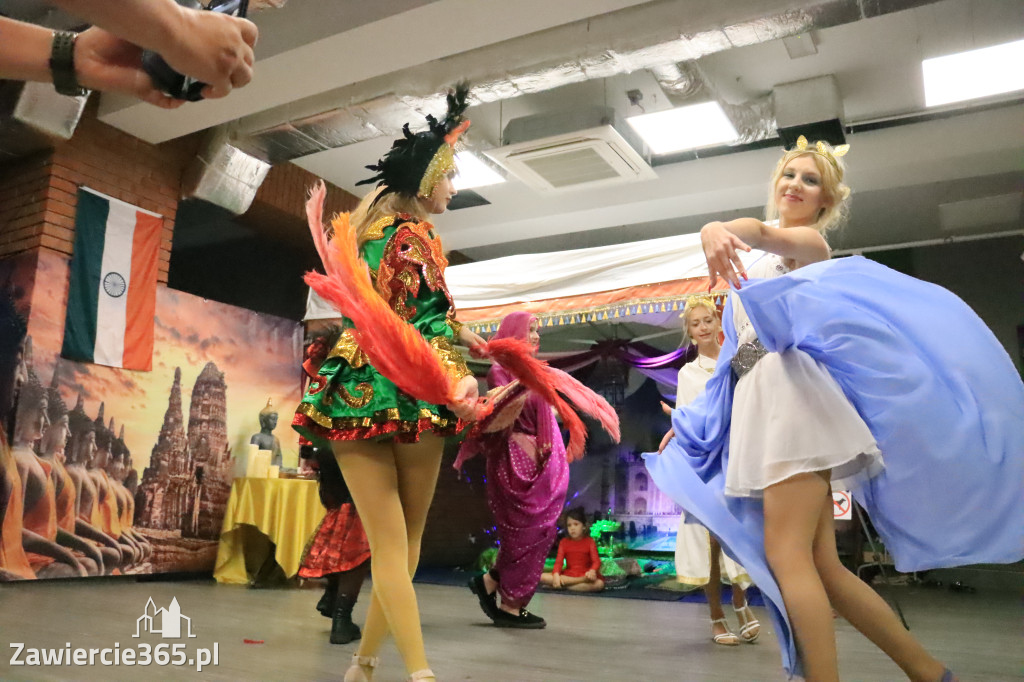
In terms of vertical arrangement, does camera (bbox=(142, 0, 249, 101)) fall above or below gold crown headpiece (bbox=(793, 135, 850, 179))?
below

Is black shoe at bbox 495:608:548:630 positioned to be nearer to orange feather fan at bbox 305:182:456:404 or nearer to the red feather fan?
the red feather fan

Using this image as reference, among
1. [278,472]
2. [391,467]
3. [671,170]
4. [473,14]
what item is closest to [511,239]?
[671,170]

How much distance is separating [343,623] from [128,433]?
3694mm

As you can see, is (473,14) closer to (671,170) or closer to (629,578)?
(671,170)

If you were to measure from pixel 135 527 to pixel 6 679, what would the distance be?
4276 mm

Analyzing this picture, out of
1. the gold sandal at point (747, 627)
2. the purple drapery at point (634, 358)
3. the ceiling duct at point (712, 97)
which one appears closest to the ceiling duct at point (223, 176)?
the purple drapery at point (634, 358)

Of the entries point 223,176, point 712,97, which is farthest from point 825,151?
point 223,176

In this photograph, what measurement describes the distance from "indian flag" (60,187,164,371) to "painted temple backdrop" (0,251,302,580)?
A: 10 cm

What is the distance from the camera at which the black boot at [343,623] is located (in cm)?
325

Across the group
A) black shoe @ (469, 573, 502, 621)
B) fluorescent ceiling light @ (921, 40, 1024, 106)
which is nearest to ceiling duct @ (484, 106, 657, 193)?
fluorescent ceiling light @ (921, 40, 1024, 106)

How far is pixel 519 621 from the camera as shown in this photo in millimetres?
4070

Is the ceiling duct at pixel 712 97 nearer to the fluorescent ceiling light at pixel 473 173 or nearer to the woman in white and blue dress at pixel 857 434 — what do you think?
the fluorescent ceiling light at pixel 473 173

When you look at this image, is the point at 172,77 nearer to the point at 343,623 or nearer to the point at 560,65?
the point at 343,623

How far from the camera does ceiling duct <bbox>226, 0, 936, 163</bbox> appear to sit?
4301 mm
